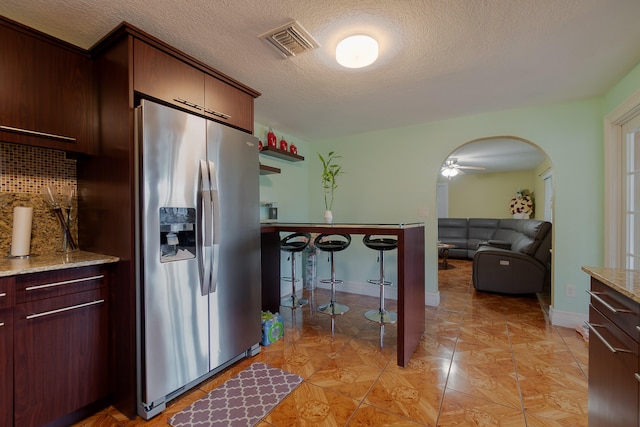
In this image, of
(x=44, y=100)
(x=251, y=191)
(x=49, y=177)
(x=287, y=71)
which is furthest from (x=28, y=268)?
(x=287, y=71)

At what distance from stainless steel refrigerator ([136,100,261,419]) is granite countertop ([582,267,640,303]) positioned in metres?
1.96

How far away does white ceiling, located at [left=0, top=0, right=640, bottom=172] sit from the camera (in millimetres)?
1500

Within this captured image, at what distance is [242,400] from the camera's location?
170 centimetres

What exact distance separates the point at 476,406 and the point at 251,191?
205 cm

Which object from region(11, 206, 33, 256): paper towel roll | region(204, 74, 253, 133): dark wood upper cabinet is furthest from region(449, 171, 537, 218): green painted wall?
region(11, 206, 33, 256): paper towel roll

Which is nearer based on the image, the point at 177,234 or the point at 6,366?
the point at 6,366

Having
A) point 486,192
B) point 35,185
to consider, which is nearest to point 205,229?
point 35,185

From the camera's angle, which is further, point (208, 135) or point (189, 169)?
point (208, 135)

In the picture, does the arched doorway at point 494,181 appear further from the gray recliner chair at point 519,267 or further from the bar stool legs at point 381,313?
the bar stool legs at point 381,313

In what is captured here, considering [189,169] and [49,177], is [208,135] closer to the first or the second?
[189,169]

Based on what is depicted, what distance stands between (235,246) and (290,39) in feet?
4.76

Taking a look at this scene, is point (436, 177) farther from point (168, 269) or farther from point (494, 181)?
point (494, 181)

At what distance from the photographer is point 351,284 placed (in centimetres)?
398

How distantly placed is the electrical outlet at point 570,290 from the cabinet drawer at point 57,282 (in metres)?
3.97
